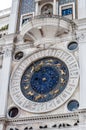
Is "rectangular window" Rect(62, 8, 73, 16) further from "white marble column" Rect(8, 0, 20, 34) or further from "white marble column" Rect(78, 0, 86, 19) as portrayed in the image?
"white marble column" Rect(8, 0, 20, 34)

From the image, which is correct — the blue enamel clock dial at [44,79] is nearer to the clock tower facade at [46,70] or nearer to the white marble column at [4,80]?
the clock tower facade at [46,70]

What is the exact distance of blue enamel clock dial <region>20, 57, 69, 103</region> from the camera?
48.7ft

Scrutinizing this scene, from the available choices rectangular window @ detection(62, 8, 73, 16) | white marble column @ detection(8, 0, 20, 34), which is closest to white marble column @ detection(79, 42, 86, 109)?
rectangular window @ detection(62, 8, 73, 16)

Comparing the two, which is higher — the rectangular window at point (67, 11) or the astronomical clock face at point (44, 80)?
the rectangular window at point (67, 11)

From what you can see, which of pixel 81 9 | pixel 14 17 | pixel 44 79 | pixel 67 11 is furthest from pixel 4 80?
pixel 81 9

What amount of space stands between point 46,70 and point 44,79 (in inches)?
19.0

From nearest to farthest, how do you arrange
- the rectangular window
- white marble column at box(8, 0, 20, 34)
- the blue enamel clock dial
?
the blue enamel clock dial, the rectangular window, white marble column at box(8, 0, 20, 34)

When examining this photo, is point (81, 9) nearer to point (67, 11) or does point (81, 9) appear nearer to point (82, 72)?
point (67, 11)

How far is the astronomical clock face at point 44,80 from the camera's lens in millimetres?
14516

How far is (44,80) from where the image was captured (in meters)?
15.3

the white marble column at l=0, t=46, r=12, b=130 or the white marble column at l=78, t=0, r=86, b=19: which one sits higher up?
the white marble column at l=78, t=0, r=86, b=19

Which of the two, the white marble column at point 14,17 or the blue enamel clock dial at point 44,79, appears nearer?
the blue enamel clock dial at point 44,79

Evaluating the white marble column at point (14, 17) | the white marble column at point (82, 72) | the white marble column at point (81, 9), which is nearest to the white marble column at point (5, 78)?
the white marble column at point (14, 17)

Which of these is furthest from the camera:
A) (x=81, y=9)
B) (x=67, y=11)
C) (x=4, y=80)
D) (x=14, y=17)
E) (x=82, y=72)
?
(x=14, y=17)
